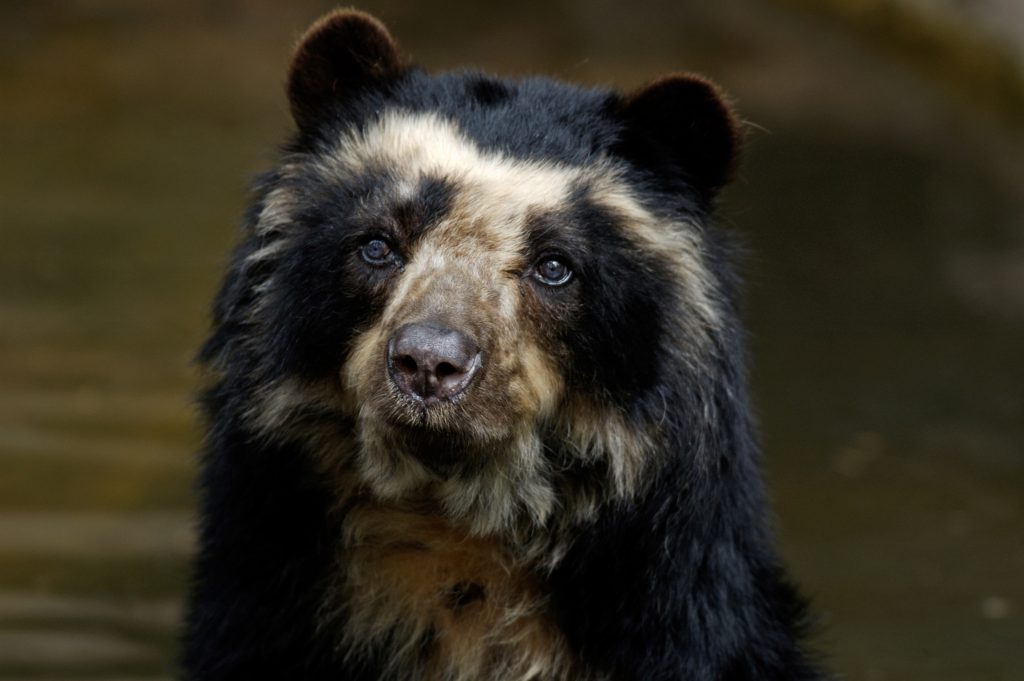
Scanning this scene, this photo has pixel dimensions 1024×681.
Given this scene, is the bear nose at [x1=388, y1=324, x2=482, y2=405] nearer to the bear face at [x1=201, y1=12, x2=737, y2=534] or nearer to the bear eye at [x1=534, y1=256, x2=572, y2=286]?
the bear face at [x1=201, y1=12, x2=737, y2=534]

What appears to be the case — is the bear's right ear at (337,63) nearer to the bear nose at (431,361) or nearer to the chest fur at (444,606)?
the bear nose at (431,361)

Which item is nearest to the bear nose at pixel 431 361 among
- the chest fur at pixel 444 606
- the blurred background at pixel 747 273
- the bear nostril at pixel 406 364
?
the bear nostril at pixel 406 364

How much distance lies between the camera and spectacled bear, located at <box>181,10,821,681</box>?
4352 mm

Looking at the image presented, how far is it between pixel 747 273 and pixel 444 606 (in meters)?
1.41

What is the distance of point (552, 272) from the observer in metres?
4.36

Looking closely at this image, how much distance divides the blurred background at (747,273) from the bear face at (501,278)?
0.81 metres

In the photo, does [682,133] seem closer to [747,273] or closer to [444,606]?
[747,273]

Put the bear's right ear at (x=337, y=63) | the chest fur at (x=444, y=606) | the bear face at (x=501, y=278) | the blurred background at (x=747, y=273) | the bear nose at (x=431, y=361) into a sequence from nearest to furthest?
1. the bear nose at (x=431, y=361)
2. the bear face at (x=501, y=278)
3. the chest fur at (x=444, y=606)
4. the bear's right ear at (x=337, y=63)
5. the blurred background at (x=747, y=273)

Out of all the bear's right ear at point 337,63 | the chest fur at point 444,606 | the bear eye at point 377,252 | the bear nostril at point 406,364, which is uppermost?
the bear's right ear at point 337,63

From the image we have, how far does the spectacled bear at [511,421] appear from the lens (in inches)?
171

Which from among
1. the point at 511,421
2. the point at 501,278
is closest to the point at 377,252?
the point at 501,278

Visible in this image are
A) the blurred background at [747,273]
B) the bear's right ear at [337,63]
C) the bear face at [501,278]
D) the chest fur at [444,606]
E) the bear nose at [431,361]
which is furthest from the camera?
the blurred background at [747,273]

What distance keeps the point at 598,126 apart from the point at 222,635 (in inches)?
63.4

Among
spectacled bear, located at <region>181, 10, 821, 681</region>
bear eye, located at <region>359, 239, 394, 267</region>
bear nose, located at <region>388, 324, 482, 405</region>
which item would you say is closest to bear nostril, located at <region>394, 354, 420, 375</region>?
bear nose, located at <region>388, 324, 482, 405</region>
